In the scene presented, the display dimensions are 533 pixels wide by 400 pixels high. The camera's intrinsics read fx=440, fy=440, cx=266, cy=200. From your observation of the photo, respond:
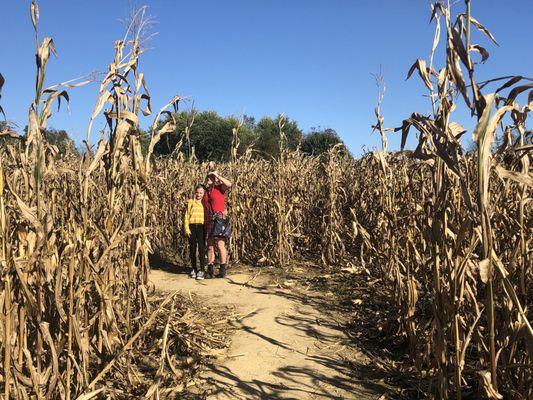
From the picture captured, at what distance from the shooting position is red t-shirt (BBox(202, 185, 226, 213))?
718 centimetres

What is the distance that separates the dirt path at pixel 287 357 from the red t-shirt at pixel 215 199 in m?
1.73

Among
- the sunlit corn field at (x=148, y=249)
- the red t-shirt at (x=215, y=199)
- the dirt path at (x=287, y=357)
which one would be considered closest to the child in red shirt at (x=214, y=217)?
the red t-shirt at (x=215, y=199)

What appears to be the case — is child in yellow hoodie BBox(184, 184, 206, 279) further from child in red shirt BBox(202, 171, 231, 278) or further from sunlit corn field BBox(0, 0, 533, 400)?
sunlit corn field BBox(0, 0, 533, 400)

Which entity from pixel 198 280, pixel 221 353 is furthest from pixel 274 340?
pixel 198 280

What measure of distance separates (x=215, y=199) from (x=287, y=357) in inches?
146

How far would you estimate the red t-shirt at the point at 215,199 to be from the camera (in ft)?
23.6

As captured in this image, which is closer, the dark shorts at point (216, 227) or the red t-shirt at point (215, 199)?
the dark shorts at point (216, 227)

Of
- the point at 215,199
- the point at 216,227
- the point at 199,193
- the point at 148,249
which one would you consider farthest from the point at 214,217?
the point at 148,249

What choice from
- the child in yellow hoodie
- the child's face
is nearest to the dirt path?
the child in yellow hoodie

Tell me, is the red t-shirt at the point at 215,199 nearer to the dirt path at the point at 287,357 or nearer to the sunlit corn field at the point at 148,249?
the dirt path at the point at 287,357

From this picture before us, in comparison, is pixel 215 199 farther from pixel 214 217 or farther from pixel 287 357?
pixel 287 357

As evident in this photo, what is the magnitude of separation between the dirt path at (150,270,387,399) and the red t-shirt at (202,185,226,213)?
1734 millimetres

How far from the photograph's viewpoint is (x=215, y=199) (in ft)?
23.6

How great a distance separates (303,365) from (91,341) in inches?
68.5
